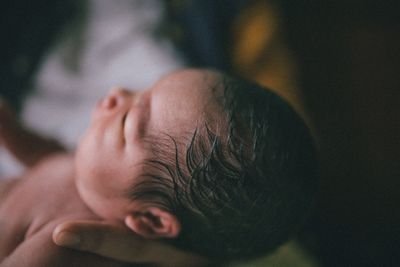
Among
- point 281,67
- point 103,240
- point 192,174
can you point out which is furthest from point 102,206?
point 281,67

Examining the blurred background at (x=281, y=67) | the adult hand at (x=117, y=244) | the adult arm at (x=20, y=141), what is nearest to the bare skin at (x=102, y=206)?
the adult hand at (x=117, y=244)

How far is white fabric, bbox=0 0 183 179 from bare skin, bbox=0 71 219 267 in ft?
0.87

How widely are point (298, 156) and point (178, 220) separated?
0.23 m

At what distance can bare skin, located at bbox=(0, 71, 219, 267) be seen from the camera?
2.24ft

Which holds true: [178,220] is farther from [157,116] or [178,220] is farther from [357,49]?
[357,49]

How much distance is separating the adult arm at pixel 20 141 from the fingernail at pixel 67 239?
1.14 ft

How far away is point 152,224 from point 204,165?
0.49 feet

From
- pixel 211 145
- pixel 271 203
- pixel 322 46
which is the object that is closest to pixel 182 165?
pixel 211 145

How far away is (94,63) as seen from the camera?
1.14 metres

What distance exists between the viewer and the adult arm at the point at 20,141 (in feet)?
3.10

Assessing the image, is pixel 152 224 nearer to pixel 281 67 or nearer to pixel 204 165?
pixel 204 165

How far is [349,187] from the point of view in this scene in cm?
142

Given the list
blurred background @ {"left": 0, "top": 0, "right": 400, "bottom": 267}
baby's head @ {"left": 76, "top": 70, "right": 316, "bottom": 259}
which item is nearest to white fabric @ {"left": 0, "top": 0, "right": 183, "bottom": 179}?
blurred background @ {"left": 0, "top": 0, "right": 400, "bottom": 267}

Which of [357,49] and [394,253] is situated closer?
[394,253]
